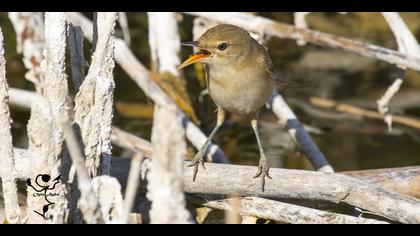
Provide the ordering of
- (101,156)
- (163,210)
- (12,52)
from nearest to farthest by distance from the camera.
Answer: (163,210) → (101,156) → (12,52)

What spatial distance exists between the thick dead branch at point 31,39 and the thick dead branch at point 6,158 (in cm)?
79

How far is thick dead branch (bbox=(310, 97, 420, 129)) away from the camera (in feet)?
22.7

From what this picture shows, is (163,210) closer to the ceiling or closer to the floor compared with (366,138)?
closer to the floor

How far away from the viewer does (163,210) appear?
124 inches

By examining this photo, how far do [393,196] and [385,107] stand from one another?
2.06m

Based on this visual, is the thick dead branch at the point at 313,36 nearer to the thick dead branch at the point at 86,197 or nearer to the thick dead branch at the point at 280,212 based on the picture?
the thick dead branch at the point at 280,212

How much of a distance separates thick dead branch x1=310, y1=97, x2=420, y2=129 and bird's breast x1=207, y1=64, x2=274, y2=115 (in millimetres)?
2154

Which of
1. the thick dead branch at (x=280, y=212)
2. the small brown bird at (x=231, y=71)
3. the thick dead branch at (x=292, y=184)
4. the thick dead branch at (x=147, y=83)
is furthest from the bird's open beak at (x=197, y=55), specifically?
the thick dead branch at (x=280, y=212)

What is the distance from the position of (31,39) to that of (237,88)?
127cm

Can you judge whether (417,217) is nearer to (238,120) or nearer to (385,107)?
(385,107)

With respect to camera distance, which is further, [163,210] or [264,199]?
[264,199]

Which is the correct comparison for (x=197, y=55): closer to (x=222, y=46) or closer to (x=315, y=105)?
(x=222, y=46)
